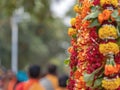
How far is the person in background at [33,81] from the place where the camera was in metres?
8.76

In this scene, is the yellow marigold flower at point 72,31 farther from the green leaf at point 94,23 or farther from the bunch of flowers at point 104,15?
the bunch of flowers at point 104,15

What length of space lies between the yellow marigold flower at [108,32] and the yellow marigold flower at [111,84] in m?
0.38

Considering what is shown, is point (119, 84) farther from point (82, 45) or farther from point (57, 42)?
point (57, 42)

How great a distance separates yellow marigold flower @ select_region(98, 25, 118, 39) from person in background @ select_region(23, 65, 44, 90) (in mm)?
4101

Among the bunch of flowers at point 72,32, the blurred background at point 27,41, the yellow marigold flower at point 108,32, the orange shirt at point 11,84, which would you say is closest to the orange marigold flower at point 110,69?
the yellow marigold flower at point 108,32

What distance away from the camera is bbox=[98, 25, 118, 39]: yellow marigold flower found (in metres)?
4.73

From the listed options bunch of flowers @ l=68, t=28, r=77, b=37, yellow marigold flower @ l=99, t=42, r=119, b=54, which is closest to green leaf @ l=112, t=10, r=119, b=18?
yellow marigold flower @ l=99, t=42, r=119, b=54

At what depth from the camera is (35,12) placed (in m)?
11.6

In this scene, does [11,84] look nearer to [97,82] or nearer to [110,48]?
[97,82]

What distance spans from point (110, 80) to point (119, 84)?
86mm

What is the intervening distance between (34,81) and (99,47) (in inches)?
168

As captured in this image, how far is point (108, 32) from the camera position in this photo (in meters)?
4.73

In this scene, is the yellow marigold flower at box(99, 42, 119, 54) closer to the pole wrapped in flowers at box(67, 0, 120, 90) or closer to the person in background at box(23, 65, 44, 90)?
the pole wrapped in flowers at box(67, 0, 120, 90)

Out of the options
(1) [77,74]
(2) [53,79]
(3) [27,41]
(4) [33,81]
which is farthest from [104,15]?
(3) [27,41]
